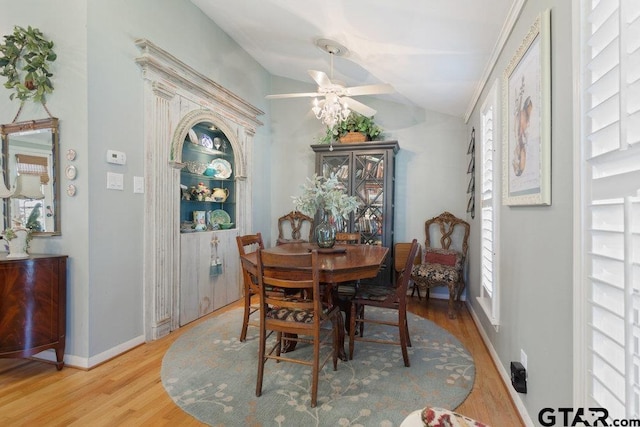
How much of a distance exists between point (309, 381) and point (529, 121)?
204 centimetres

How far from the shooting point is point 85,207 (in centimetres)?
Result: 224

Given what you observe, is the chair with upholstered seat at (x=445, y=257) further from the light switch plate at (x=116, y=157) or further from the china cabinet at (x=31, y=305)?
the china cabinet at (x=31, y=305)

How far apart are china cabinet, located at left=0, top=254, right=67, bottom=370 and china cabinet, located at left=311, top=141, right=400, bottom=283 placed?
294 cm

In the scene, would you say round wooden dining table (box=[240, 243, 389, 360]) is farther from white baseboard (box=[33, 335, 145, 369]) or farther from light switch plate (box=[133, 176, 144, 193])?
white baseboard (box=[33, 335, 145, 369])

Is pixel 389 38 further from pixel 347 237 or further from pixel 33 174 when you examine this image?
pixel 33 174

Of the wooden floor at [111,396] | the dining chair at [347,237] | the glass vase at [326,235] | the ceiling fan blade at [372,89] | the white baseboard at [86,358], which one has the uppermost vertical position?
the ceiling fan blade at [372,89]

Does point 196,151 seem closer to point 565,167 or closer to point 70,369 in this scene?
point 70,369

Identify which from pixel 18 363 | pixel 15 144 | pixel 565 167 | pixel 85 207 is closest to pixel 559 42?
pixel 565 167

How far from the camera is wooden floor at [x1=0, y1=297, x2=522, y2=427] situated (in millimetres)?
1704

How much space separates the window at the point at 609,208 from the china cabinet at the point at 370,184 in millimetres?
2912

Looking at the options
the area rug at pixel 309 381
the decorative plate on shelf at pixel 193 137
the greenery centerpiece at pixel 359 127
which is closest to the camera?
the area rug at pixel 309 381

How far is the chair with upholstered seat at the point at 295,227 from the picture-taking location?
4.63 metres

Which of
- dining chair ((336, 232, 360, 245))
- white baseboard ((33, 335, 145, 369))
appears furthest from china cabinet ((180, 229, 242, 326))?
dining chair ((336, 232, 360, 245))

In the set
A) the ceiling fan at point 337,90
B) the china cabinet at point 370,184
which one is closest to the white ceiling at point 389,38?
the ceiling fan at point 337,90
